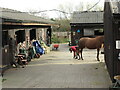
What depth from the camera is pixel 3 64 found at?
15.5m

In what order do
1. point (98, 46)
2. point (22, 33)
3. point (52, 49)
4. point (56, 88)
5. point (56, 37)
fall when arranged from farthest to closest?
point (56, 37) < point (52, 49) < point (22, 33) < point (98, 46) < point (56, 88)

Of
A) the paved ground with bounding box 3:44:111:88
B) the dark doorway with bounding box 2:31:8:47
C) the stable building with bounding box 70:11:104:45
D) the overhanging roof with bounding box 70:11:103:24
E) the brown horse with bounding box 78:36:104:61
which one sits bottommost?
the paved ground with bounding box 3:44:111:88

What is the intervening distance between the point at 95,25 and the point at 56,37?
18.8 meters

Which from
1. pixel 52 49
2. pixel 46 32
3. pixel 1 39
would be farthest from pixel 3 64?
pixel 46 32

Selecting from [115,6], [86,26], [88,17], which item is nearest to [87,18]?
[88,17]

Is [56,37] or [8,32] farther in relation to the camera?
[56,37]

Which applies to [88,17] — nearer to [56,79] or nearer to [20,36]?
[20,36]

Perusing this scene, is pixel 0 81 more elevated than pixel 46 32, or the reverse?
pixel 46 32

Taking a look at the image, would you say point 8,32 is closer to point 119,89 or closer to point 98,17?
point 119,89

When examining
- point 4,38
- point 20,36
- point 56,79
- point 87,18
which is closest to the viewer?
point 56,79

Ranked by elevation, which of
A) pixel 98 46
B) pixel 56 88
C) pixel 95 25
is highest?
pixel 95 25

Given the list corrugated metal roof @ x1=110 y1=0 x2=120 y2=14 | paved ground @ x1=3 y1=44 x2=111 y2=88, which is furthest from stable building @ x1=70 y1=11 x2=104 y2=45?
corrugated metal roof @ x1=110 y1=0 x2=120 y2=14

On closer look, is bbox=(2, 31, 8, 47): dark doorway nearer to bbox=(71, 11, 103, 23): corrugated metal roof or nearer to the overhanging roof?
the overhanging roof

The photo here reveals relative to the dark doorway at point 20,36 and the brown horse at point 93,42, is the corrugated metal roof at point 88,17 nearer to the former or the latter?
the dark doorway at point 20,36
